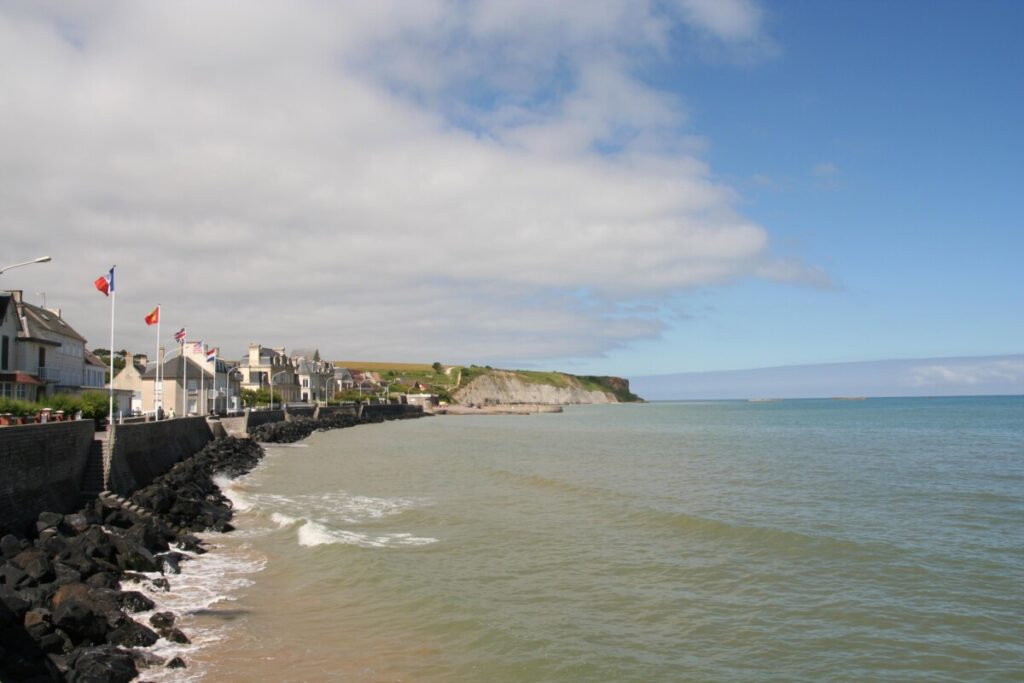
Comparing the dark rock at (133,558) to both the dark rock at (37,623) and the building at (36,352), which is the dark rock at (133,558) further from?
the building at (36,352)

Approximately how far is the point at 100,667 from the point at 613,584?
28.7ft

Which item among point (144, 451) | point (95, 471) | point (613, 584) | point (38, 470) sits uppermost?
point (38, 470)

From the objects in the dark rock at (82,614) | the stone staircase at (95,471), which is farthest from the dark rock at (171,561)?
the stone staircase at (95,471)

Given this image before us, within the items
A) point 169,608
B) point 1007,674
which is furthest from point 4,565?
point 1007,674

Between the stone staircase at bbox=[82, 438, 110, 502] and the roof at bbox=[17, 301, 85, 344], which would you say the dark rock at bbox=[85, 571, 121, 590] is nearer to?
the stone staircase at bbox=[82, 438, 110, 502]

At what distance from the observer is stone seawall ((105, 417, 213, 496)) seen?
78.1 feet

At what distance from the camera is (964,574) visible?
49.9 feet

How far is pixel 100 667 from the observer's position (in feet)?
31.2

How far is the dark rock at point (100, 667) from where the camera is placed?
938 centimetres

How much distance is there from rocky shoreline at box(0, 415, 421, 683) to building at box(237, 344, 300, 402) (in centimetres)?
8039

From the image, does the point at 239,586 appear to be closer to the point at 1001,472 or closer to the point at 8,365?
the point at 1001,472

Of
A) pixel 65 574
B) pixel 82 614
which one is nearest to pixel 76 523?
pixel 65 574

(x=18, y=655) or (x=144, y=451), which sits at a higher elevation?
(x=144, y=451)

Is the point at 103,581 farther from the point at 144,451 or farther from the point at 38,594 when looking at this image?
the point at 144,451
